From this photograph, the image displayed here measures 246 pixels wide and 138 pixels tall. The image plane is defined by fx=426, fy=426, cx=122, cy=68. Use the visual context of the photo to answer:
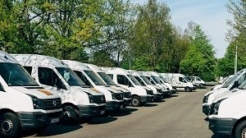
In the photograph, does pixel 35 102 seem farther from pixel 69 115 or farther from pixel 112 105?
pixel 112 105

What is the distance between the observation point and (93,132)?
43.9 ft

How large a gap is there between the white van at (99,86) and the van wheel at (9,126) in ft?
21.1

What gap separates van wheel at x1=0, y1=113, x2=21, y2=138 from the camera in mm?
11438

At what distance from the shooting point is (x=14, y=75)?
12.4 meters

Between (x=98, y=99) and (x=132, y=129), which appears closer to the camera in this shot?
(x=132, y=129)

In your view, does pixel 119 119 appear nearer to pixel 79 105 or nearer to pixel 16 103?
pixel 79 105

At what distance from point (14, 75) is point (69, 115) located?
3275 mm

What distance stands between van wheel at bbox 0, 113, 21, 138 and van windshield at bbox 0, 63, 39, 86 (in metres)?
0.97

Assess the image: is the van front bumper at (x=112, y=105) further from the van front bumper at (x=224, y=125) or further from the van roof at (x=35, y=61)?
the van front bumper at (x=224, y=125)

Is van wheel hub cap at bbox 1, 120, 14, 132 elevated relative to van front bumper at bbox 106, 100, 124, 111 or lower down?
lower down


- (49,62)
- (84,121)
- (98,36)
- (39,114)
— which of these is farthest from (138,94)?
(39,114)

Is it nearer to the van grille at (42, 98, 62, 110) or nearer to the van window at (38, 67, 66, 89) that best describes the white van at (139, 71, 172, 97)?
Answer: the van window at (38, 67, 66, 89)

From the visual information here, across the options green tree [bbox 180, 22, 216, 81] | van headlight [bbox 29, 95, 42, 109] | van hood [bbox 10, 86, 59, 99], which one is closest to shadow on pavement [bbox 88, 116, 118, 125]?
van hood [bbox 10, 86, 59, 99]

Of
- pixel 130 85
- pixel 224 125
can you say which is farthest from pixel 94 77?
pixel 224 125
